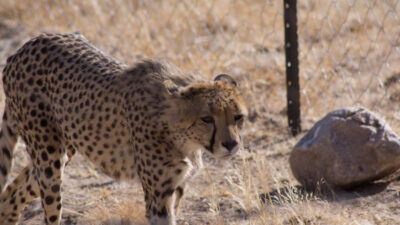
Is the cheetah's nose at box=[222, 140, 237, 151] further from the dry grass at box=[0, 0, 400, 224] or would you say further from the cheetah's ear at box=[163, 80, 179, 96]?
the dry grass at box=[0, 0, 400, 224]

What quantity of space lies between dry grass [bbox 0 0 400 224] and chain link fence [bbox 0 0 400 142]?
0.05ft

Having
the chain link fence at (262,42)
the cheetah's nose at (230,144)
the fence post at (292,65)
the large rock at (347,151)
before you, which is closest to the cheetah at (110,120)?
the cheetah's nose at (230,144)

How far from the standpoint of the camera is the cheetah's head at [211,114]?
2197 millimetres

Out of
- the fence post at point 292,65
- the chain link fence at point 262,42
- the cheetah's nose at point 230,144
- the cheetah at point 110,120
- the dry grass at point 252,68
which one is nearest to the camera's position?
the cheetah's nose at point 230,144

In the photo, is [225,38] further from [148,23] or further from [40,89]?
[40,89]

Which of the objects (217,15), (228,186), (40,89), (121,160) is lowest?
(228,186)

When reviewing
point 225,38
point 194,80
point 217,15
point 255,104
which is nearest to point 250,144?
point 255,104

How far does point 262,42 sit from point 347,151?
2.89m

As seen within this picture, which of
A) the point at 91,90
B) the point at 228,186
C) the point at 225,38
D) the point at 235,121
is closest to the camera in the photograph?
the point at 235,121

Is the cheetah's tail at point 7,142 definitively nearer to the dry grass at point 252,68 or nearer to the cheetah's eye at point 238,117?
the dry grass at point 252,68

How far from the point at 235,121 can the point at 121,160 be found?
712 millimetres

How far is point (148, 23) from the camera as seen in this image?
6551 millimetres

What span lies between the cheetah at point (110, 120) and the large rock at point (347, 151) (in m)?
0.94

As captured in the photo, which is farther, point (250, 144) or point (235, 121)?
point (250, 144)
